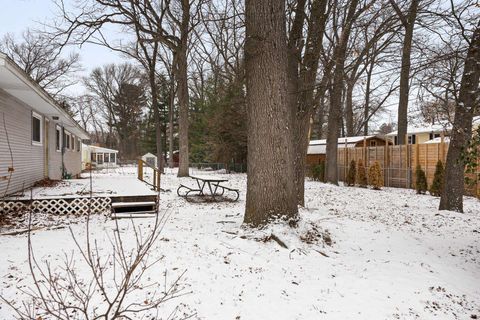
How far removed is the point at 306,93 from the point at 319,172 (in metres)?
10.6

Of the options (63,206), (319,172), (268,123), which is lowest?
(63,206)

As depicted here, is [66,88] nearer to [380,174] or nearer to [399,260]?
[380,174]

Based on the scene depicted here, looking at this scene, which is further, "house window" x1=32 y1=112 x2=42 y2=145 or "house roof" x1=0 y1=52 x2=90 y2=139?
"house window" x1=32 y1=112 x2=42 y2=145

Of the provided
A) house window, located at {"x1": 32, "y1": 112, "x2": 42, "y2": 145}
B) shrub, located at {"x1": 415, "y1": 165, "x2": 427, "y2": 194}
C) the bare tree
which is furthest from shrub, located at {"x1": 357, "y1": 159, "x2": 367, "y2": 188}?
the bare tree

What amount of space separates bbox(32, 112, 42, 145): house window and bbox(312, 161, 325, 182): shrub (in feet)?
42.9

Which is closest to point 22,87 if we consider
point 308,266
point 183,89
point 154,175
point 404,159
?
point 154,175

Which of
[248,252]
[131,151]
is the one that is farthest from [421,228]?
[131,151]

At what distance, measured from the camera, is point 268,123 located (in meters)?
5.32

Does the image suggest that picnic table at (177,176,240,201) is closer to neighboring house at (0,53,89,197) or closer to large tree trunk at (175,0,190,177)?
neighboring house at (0,53,89,197)

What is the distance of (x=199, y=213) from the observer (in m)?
7.66

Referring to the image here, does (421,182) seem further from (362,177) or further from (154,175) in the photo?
(154,175)

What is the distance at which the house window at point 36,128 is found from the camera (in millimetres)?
10086

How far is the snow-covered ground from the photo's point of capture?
3482mm

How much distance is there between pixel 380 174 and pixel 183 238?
39.2 feet
